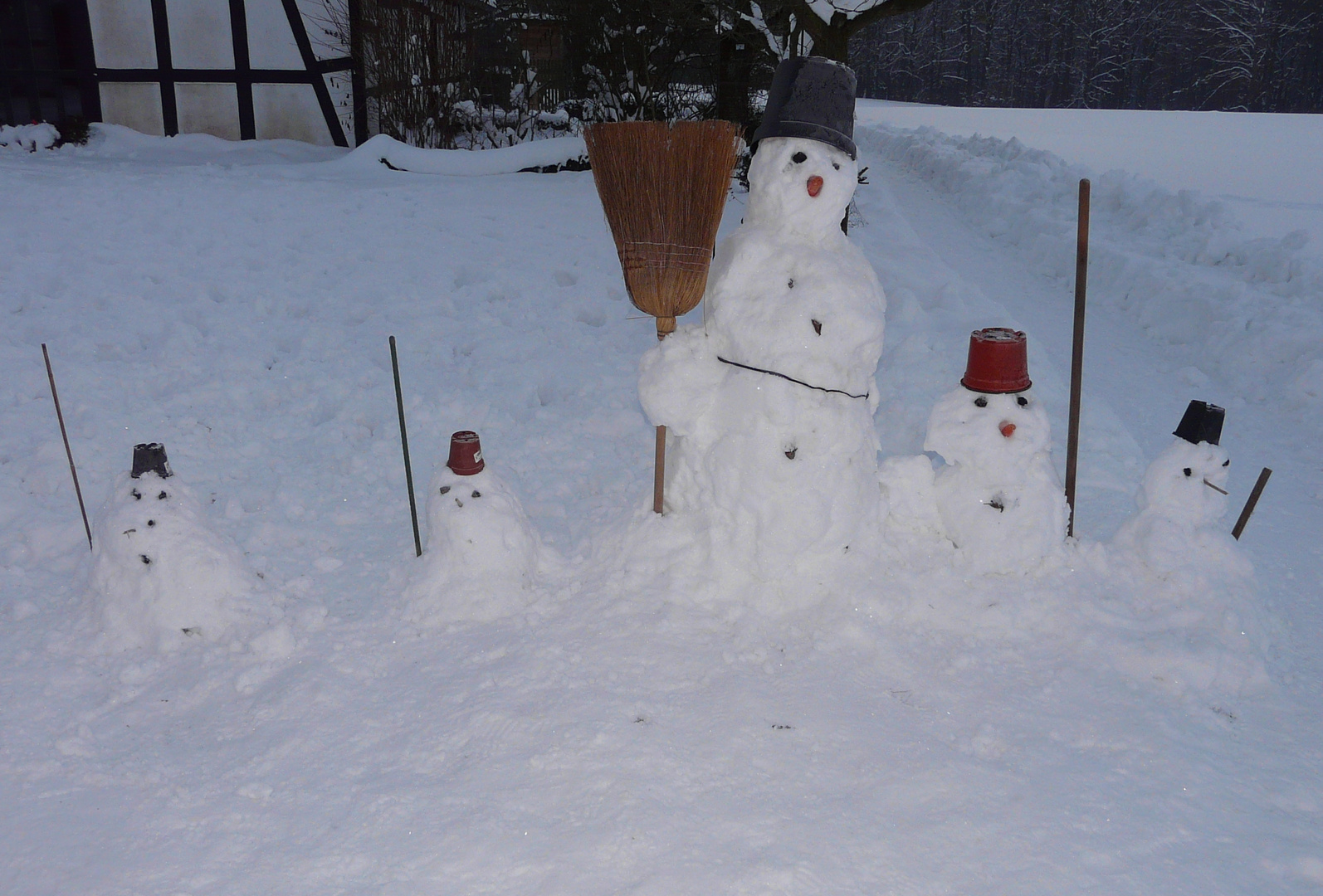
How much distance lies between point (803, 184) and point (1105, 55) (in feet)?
107

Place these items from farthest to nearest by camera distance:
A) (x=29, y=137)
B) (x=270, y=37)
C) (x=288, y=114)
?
(x=288, y=114) → (x=270, y=37) → (x=29, y=137)

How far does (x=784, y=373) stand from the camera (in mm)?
3326

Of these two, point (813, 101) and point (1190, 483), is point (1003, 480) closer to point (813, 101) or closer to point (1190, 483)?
point (1190, 483)

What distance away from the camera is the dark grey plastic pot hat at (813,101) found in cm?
324

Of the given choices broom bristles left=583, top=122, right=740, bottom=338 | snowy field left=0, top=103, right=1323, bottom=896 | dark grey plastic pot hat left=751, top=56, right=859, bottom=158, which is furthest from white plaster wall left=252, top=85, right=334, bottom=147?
dark grey plastic pot hat left=751, top=56, right=859, bottom=158

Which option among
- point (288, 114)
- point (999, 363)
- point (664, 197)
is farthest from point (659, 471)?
point (288, 114)

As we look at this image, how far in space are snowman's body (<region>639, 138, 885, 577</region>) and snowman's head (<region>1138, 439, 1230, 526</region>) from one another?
1034 mm

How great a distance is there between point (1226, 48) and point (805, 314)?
29733 millimetres

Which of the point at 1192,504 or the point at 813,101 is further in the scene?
the point at 1192,504

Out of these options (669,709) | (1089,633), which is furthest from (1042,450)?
(669,709)

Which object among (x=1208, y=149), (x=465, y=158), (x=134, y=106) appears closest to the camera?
(x=465, y=158)

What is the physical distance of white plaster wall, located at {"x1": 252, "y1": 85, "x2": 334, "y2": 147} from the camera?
1084cm

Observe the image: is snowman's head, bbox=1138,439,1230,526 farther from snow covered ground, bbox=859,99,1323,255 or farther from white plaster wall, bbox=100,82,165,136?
white plaster wall, bbox=100,82,165,136

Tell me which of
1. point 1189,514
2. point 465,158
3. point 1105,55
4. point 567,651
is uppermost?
point 1105,55
